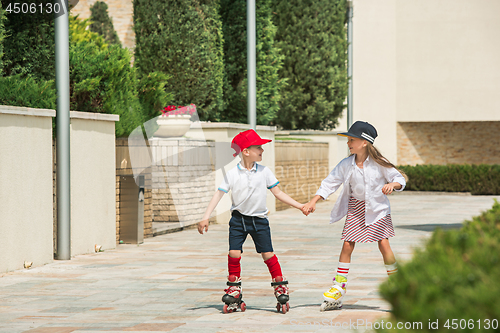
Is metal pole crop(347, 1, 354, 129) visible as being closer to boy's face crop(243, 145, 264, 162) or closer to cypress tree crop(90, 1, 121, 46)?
cypress tree crop(90, 1, 121, 46)

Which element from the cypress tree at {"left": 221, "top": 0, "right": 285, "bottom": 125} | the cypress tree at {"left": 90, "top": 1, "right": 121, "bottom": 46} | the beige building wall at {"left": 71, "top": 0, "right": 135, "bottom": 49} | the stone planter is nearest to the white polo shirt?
the stone planter

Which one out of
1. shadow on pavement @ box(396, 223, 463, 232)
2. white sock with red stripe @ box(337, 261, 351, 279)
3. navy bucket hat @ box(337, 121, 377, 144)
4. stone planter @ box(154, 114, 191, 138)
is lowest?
shadow on pavement @ box(396, 223, 463, 232)

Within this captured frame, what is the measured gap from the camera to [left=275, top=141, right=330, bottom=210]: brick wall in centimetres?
1849

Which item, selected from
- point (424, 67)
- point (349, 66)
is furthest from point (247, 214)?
point (424, 67)

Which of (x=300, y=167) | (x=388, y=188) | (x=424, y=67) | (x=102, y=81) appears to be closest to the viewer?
(x=388, y=188)

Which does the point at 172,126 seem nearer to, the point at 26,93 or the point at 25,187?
the point at 26,93

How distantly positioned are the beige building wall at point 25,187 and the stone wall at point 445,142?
23236 millimetres

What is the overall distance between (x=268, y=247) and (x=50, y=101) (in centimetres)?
450

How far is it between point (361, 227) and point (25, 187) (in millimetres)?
4656

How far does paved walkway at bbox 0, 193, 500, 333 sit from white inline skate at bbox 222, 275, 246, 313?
82 millimetres

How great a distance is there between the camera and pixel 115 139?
433 inches

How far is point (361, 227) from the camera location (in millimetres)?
6031

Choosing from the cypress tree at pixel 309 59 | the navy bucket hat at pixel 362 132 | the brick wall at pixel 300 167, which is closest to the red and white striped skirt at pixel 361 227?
the navy bucket hat at pixel 362 132

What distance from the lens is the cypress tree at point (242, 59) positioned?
18422 mm
